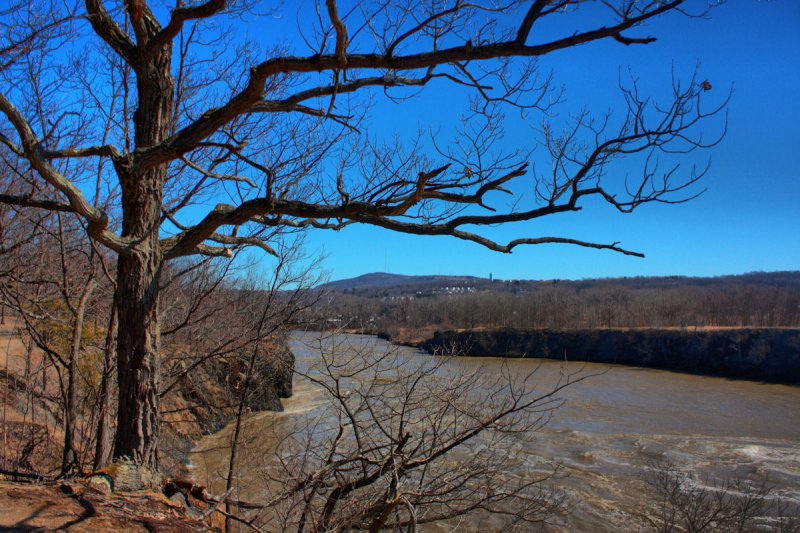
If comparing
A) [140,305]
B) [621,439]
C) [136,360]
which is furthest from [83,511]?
[621,439]

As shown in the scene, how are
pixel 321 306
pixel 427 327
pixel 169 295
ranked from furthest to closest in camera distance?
pixel 427 327, pixel 169 295, pixel 321 306

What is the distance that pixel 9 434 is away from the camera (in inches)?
307

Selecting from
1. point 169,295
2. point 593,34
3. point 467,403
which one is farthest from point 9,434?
point 593,34

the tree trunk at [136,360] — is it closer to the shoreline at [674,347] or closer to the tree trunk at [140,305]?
the tree trunk at [140,305]

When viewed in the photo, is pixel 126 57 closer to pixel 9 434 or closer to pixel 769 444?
pixel 9 434

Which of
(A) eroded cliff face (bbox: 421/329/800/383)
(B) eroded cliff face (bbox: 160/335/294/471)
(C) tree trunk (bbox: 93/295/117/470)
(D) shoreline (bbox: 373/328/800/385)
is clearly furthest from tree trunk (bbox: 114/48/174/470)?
(D) shoreline (bbox: 373/328/800/385)

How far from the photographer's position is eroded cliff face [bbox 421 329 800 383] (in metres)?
35.0

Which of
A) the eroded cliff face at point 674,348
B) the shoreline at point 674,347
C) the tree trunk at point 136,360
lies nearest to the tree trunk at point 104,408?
the tree trunk at point 136,360

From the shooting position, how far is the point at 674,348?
1649 inches

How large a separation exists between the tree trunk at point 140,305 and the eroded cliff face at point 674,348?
75.4ft

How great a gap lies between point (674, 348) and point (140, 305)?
4402 cm

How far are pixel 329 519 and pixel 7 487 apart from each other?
2.38 metres

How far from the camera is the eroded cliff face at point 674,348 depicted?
35.0 metres

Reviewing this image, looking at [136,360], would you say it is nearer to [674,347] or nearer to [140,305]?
[140,305]
